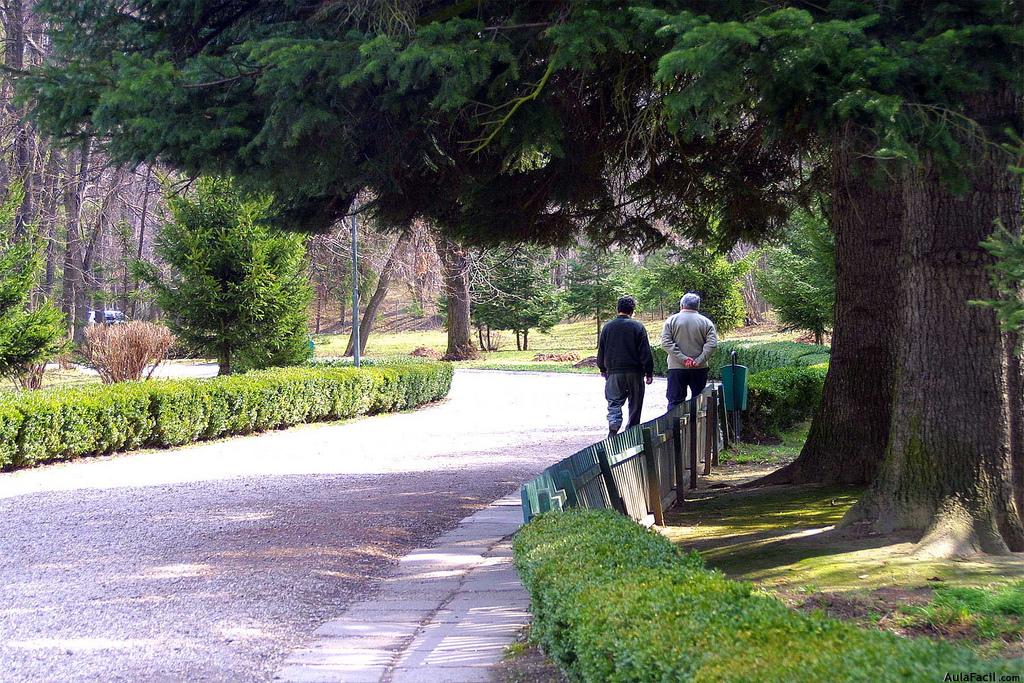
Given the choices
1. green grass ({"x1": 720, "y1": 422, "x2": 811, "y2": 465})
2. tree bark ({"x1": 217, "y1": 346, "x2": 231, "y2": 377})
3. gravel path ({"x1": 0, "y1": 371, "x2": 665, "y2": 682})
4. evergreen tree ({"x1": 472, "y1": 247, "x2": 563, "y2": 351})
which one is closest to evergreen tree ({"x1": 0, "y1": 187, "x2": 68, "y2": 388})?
tree bark ({"x1": 217, "y1": 346, "x2": 231, "y2": 377})

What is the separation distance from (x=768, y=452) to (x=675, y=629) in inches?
392

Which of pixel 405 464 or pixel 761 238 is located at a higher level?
pixel 761 238

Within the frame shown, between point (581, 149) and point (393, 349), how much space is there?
42.6 meters

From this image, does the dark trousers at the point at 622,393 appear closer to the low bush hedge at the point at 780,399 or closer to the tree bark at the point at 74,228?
the low bush hedge at the point at 780,399

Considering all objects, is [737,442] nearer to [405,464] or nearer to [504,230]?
[405,464]

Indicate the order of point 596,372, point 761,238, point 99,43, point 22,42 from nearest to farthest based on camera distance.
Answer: point 99,43, point 761,238, point 22,42, point 596,372

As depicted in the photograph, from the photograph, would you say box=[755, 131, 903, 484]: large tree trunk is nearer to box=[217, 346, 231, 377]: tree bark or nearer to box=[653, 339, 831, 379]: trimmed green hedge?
box=[653, 339, 831, 379]: trimmed green hedge

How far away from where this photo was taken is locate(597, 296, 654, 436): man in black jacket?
1022 cm

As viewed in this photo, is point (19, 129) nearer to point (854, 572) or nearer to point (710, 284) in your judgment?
point (710, 284)

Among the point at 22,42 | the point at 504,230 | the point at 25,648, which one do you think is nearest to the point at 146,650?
the point at 25,648

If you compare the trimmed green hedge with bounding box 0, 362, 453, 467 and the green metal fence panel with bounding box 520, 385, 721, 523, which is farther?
the trimmed green hedge with bounding box 0, 362, 453, 467

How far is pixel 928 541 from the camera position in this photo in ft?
18.4

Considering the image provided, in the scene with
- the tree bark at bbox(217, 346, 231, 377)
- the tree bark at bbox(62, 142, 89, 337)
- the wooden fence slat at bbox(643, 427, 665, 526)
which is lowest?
the wooden fence slat at bbox(643, 427, 665, 526)

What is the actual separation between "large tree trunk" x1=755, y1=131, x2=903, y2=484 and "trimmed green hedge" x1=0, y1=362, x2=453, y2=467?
342 inches
